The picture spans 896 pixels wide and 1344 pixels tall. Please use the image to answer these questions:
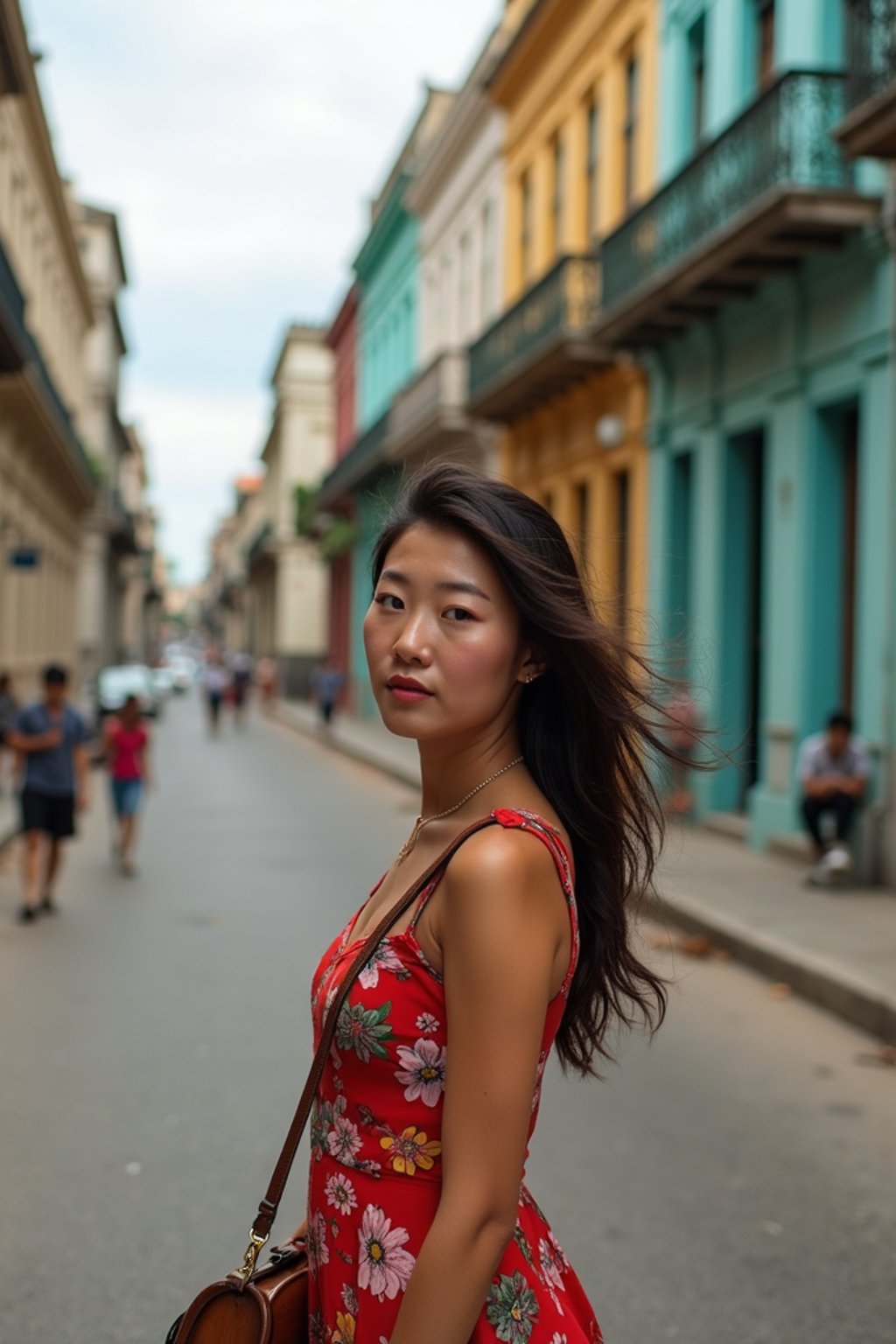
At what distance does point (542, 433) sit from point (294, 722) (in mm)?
19673

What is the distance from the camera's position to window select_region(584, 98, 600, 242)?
2127 centimetres

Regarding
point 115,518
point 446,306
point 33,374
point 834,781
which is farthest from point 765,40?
point 115,518

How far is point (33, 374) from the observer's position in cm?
2805

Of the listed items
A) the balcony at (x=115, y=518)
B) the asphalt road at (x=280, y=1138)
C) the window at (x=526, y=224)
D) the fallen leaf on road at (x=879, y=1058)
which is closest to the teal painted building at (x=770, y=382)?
the fallen leaf on road at (x=879, y=1058)

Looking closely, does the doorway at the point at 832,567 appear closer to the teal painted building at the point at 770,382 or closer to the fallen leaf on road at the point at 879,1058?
the teal painted building at the point at 770,382

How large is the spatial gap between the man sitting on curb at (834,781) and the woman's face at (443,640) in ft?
33.5

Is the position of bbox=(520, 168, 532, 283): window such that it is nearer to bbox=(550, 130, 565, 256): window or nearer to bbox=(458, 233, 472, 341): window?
bbox=(550, 130, 565, 256): window

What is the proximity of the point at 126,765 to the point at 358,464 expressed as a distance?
2615cm

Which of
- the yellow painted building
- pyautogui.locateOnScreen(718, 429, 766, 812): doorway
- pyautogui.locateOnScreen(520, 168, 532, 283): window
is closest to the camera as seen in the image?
pyautogui.locateOnScreen(718, 429, 766, 812): doorway

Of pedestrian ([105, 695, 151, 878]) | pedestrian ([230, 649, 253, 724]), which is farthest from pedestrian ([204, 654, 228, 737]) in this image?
pedestrian ([105, 695, 151, 878])

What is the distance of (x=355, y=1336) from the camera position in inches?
71.7

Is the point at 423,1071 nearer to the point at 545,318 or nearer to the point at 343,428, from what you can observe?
the point at 545,318

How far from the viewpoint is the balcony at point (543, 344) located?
19.0 m

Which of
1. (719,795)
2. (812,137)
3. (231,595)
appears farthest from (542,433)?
(231,595)
